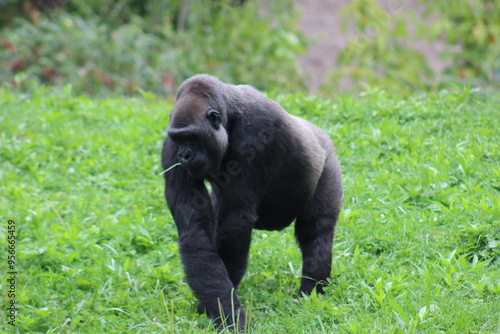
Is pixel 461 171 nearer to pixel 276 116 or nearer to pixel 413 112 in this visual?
pixel 413 112

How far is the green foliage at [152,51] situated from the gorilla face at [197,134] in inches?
245

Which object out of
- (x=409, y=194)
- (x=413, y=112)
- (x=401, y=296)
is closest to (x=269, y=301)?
(x=401, y=296)

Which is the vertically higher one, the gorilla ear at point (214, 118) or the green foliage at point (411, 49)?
the gorilla ear at point (214, 118)

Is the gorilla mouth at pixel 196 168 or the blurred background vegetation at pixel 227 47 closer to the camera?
the gorilla mouth at pixel 196 168

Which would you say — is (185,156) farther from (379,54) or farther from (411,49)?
(411,49)

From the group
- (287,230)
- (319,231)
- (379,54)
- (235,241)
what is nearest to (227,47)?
(379,54)

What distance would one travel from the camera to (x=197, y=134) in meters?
3.55

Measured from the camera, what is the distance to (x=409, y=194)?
5.07 metres

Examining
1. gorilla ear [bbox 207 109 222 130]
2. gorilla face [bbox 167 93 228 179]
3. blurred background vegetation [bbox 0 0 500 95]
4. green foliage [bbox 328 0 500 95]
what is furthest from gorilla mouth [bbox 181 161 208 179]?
green foliage [bbox 328 0 500 95]

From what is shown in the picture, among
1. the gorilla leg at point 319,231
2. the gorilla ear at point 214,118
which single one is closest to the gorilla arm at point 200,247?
the gorilla ear at point 214,118

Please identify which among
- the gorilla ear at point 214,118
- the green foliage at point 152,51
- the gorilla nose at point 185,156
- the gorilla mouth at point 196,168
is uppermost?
the gorilla ear at point 214,118

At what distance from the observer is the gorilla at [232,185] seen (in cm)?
360

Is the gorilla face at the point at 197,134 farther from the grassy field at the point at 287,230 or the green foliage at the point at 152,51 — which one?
the green foliage at the point at 152,51

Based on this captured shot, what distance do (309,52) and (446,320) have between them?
352 inches
